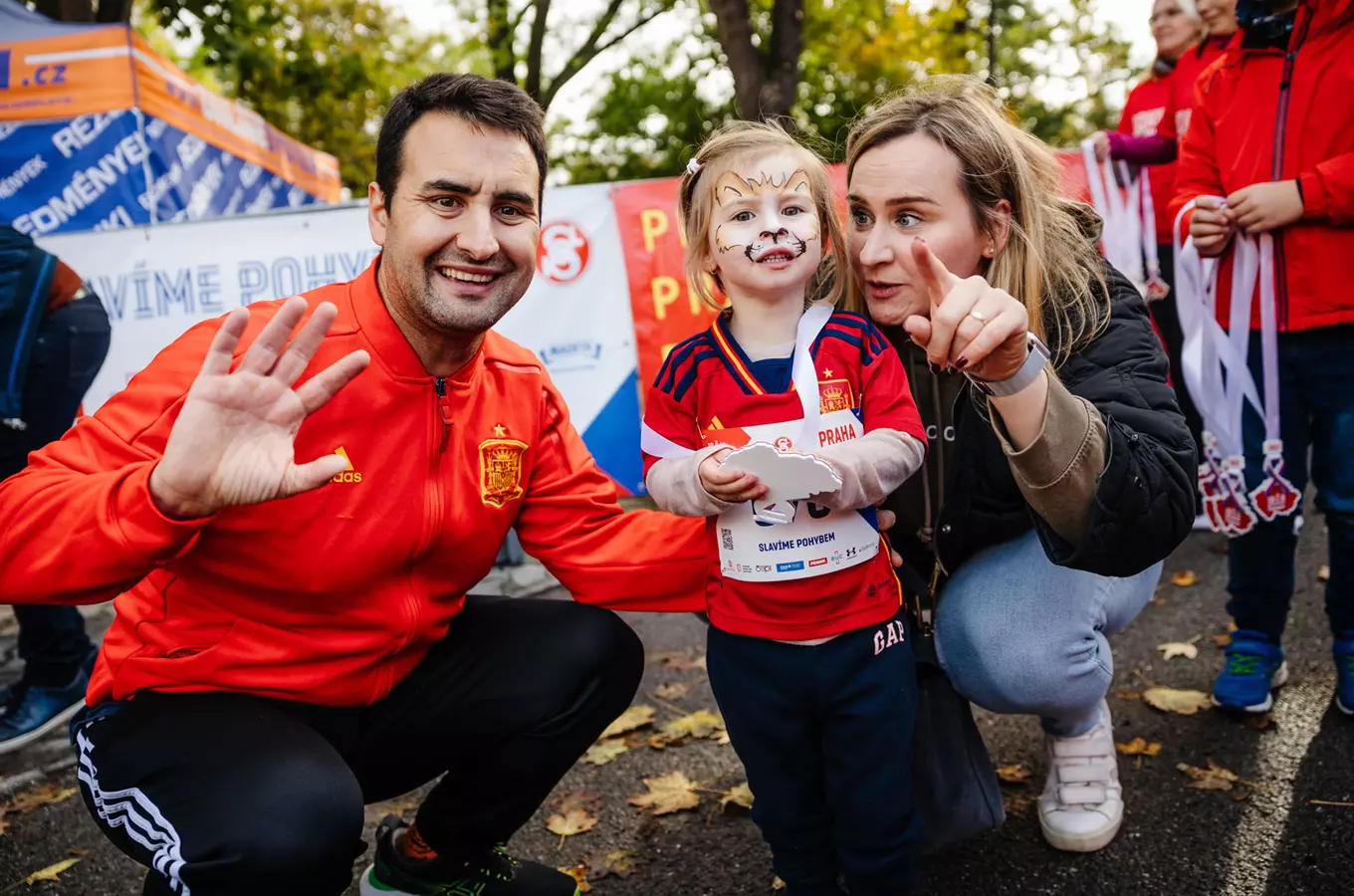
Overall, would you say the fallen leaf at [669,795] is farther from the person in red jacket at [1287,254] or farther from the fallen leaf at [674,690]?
the person in red jacket at [1287,254]

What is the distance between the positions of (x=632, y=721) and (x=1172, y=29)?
3958 millimetres

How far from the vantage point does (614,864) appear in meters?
2.58

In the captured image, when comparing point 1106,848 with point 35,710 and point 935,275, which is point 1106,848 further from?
point 35,710

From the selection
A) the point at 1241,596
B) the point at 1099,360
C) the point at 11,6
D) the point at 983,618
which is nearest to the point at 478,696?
the point at 983,618

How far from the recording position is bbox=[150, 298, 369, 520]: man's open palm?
1665 millimetres

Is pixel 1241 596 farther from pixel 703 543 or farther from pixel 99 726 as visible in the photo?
→ pixel 99 726

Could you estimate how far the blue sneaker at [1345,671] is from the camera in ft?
9.54

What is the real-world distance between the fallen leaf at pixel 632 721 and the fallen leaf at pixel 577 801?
1.21ft

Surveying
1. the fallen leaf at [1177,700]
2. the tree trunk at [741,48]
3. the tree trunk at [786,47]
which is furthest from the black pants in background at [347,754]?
the tree trunk at [786,47]

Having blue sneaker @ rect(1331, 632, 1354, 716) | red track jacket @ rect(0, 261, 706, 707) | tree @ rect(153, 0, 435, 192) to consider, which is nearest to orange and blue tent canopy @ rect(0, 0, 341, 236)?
tree @ rect(153, 0, 435, 192)

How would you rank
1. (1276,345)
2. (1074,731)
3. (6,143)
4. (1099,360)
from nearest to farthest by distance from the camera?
(1099,360) → (1074,731) → (1276,345) → (6,143)

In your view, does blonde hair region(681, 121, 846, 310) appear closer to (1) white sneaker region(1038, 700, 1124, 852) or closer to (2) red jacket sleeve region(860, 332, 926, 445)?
(2) red jacket sleeve region(860, 332, 926, 445)

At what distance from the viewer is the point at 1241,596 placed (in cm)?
316

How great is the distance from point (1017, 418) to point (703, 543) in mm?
796
